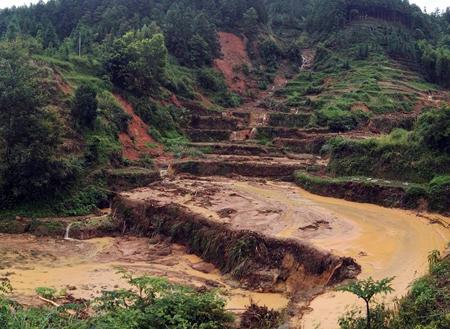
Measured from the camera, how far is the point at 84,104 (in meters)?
36.2

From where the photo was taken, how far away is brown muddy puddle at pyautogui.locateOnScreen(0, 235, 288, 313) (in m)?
19.3

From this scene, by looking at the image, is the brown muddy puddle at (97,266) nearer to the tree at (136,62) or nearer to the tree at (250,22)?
the tree at (136,62)

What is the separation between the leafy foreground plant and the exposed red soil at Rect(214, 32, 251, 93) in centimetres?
5499

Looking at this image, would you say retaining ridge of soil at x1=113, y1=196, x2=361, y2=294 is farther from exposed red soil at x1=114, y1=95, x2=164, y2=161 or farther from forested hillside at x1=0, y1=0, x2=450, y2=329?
exposed red soil at x1=114, y1=95, x2=164, y2=161

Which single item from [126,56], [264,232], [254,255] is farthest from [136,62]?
[254,255]

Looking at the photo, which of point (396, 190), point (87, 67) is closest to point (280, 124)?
point (87, 67)

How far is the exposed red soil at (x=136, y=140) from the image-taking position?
41406 mm

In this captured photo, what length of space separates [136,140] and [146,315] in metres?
32.4

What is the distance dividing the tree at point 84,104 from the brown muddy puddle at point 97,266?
11.7 metres

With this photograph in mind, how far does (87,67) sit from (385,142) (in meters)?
27.2

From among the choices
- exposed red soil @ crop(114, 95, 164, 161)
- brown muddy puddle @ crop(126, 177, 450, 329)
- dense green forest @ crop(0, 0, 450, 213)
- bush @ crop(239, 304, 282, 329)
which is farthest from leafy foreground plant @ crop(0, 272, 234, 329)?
exposed red soil @ crop(114, 95, 164, 161)

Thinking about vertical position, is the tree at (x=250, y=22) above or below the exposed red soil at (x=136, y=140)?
above

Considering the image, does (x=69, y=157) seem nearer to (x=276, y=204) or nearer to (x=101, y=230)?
(x=101, y=230)

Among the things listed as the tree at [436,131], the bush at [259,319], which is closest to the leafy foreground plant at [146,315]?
the bush at [259,319]
